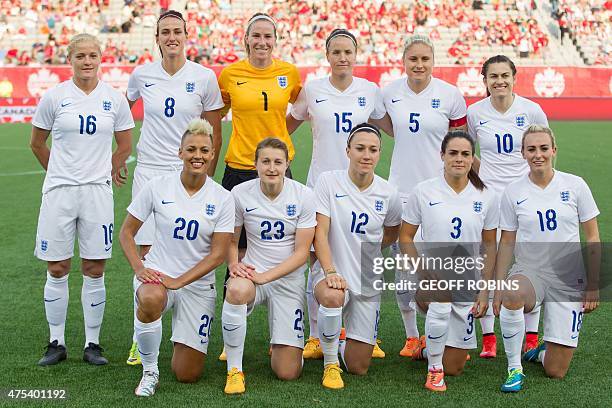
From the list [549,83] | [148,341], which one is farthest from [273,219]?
[549,83]

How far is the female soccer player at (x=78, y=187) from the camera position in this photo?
5.66 metres

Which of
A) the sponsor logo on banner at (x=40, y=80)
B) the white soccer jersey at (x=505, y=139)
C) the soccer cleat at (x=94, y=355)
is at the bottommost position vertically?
the soccer cleat at (x=94, y=355)

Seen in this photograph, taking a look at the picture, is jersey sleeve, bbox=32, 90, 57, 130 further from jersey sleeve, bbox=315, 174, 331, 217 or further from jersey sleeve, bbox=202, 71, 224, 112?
jersey sleeve, bbox=315, 174, 331, 217

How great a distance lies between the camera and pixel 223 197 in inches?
211

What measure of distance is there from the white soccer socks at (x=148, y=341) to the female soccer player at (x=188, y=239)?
0.19 m

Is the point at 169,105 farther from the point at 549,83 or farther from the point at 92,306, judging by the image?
the point at 549,83

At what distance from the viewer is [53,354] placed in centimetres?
565

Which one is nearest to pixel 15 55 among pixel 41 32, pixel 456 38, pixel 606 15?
pixel 41 32

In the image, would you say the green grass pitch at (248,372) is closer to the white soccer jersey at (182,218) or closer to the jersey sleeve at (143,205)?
the white soccer jersey at (182,218)

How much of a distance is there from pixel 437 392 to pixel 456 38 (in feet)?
85.9

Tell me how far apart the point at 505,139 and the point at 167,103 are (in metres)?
2.46

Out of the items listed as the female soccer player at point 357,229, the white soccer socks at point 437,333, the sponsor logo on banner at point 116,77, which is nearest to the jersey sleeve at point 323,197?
the female soccer player at point 357,229

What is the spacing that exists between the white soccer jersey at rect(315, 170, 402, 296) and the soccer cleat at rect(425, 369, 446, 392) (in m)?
0.74

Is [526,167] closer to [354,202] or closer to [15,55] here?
[354,202]
